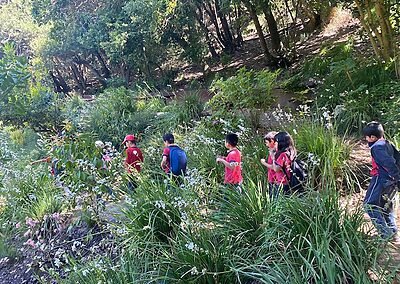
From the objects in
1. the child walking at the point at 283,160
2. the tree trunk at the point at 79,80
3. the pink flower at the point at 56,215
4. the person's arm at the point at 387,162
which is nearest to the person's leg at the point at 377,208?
the person's arm at the point at 387,162

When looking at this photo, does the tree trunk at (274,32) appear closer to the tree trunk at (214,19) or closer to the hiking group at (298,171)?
the tree trunk at (214,19)

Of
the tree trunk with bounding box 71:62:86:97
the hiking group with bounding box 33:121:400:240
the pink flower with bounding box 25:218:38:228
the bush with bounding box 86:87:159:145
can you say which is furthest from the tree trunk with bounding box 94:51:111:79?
the hiking group with bounding box 33:121:400:240

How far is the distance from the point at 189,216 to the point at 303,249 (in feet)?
3.34

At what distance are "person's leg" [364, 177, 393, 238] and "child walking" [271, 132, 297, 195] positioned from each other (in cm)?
69

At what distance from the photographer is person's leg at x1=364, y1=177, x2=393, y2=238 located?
3.00 meters

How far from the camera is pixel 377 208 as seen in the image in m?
3.32

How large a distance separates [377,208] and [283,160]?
87 centimetres

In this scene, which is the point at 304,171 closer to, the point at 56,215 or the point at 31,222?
the point at 56,215

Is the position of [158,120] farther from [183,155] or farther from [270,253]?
[270,253]

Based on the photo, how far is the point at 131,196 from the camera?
4113mm

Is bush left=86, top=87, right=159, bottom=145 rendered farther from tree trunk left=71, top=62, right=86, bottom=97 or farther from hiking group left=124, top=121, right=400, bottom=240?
tree trunk left=71, top=62, right=86, bottom=97

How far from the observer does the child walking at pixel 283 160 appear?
374 cm

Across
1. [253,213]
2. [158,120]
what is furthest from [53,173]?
[253,213]

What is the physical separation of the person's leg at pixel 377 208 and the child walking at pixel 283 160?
694 mm
